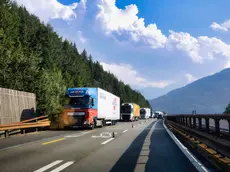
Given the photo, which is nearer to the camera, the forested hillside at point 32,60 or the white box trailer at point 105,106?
the white box trailer at point 105,106

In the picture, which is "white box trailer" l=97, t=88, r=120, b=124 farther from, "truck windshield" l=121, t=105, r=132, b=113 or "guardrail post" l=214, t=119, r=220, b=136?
"truck windshield" l=121, t=105, r=132, b=113

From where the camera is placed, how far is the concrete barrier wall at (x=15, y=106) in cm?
2043

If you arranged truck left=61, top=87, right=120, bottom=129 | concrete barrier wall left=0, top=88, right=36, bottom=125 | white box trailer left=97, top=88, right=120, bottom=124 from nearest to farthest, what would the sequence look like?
concrete barrier wall left=0, top=88, right=36, bottom=125 < truck left=61, top=87, right=120, bottom=129 < white box trailer left=97, top=88, right=120, bottom=124

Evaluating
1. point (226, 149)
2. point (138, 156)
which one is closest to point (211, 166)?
point (226, 149)

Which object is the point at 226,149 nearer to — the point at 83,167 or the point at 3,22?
the point at 83,167

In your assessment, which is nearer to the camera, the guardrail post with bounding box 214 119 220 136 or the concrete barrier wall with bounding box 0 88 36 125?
the guardrail post with bounding box 214 119 220 136

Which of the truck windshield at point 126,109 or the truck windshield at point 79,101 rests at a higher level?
the truck windshield at point 79,101

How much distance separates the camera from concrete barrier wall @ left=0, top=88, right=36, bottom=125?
20428 millimetres

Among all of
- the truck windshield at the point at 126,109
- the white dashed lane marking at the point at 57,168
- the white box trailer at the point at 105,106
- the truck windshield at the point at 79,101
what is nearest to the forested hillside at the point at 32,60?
the truck windshield at the point at 79,101

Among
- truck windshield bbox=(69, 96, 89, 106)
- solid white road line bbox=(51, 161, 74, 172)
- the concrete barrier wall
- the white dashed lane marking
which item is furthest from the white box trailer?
solid white road line bbox=(51, 161, 74, 172)

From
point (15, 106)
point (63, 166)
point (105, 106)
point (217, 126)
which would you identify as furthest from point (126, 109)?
point (63, 166)

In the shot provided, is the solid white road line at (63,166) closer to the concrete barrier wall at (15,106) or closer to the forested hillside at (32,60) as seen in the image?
the concrete barrier wall at (15,106)

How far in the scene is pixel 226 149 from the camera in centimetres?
754

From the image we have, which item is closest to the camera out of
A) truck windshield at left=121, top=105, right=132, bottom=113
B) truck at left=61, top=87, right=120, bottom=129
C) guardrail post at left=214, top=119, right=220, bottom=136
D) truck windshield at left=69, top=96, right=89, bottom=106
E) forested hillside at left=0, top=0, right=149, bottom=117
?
guardrail post at left=214, top=119, right=220, bottom=136
